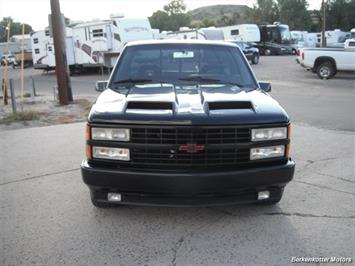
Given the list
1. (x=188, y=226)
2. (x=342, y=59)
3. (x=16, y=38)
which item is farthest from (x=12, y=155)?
(x=16, y=38)

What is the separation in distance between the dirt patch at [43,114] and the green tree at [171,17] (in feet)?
294

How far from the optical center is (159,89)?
468 cm

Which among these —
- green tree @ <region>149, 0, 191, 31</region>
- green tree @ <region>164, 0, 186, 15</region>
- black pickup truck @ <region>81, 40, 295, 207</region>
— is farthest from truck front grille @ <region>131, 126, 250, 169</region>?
green tree @ <region>164, 0, 186, 15</region>

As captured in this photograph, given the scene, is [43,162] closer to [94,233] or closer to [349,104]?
[94,233]

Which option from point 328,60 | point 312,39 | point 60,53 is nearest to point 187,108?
point 60,53

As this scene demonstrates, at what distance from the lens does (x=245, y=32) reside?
42.3 m

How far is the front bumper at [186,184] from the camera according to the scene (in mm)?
3787

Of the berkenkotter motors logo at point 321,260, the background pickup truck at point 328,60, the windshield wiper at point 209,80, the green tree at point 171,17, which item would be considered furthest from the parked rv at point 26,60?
the green tree at point 171,17

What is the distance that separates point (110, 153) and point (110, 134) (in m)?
0.18

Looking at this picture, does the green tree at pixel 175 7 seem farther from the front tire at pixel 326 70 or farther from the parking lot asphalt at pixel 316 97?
the front tire at pixel 326 70

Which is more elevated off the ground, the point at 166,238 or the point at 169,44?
the point at 169,44

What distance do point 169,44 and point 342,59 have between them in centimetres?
1674

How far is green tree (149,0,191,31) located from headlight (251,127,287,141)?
324 ft

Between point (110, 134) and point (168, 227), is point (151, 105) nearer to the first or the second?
point (110, 134)
